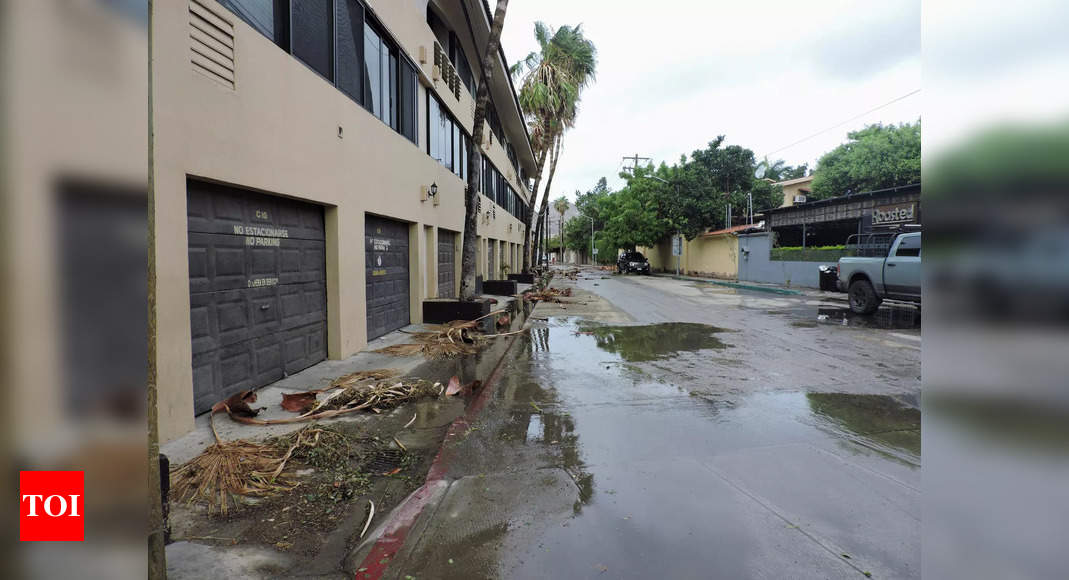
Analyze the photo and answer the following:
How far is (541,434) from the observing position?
16.2ft

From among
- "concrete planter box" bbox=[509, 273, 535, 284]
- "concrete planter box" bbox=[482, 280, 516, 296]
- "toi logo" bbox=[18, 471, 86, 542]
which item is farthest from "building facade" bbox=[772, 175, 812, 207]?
"toi logo" bbox=[18, 471, 86, 542]

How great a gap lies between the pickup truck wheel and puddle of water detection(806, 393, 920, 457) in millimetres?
8540

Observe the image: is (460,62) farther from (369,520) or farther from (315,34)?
(369,520)

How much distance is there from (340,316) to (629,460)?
5.25 meters

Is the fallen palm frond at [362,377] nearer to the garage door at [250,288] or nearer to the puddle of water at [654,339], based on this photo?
the garage door at [250,288]

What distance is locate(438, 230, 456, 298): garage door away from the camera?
600 inches

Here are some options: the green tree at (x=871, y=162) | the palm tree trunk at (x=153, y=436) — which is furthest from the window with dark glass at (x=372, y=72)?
the green tree at (x=871, y=162)

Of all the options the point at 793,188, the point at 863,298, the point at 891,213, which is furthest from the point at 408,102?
the point at 793,188

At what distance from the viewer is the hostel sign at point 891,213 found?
19625 mm

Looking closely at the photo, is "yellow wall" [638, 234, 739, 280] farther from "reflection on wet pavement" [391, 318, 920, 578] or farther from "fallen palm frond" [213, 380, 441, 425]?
"fallen palm frond" [213, 380, 441, 425]

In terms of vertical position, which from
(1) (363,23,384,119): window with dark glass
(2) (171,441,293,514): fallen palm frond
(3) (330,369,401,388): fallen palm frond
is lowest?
(2) (171,441,293,514): fallen palm frond

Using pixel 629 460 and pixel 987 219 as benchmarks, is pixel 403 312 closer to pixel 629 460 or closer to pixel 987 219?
pixel 629 460

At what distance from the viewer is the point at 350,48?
336 inches

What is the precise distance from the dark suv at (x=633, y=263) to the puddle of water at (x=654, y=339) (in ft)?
104
